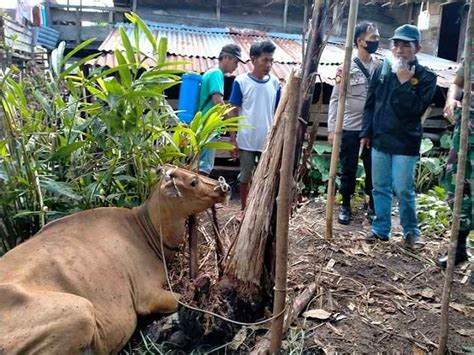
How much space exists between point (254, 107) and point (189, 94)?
0.69 metres

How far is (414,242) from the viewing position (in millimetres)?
4109

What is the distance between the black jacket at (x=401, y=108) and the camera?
381 centimetres

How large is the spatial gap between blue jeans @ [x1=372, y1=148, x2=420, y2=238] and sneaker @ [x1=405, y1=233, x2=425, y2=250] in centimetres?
3

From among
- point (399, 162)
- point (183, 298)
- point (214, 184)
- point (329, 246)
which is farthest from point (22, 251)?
point (399, 162)

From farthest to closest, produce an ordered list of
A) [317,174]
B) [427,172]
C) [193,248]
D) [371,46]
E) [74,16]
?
[74,16] → [317,174] → [427,172] → [371,46] → [193,248]

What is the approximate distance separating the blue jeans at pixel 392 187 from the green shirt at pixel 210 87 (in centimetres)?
168

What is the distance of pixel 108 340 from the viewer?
2.59 meters

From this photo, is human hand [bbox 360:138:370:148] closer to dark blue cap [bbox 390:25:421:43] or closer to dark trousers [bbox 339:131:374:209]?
dark trousers [bbox 339:131:374:209]

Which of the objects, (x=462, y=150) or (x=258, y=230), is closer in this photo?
(x=462, y=150)

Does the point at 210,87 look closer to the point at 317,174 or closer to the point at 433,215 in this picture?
the point at 433,215

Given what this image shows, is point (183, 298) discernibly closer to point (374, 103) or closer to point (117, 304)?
point (117, 304)

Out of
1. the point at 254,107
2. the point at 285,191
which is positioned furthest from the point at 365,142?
the point at 285,191

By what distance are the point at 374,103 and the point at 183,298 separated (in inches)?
99.4

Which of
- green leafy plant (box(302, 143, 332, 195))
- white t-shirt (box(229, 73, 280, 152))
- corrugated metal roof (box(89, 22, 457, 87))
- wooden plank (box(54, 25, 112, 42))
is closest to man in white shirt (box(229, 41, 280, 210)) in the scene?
white t-shirt (box(229, 73, 280, 152))
